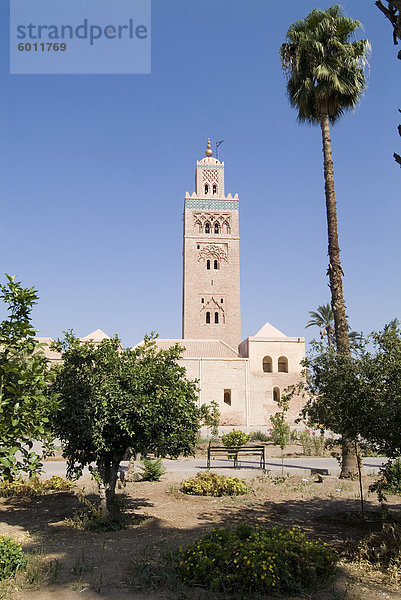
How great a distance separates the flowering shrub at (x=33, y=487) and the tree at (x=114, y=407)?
124 inches

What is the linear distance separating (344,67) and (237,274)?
34118mm

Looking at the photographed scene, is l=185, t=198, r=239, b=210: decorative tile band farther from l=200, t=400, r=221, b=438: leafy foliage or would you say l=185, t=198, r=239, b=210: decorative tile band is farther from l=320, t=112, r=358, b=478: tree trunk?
l=320, t=112, r=358, b=478: tree trunk

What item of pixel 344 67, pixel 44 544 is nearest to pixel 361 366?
pixel 44 544

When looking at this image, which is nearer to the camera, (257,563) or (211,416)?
(257,563)

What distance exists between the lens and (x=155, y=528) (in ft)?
25.9

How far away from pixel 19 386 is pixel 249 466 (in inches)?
494

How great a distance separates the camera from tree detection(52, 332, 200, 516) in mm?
7625

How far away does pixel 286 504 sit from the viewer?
10.1 metres

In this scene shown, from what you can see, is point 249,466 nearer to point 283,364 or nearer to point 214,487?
point 214,487

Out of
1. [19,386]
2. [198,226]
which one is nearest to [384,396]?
[19,386]

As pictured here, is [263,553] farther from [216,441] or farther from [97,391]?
[216,441]

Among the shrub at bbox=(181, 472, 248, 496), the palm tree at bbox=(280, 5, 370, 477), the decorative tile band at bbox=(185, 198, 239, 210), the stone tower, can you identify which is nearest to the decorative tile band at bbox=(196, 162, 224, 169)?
the stone tower

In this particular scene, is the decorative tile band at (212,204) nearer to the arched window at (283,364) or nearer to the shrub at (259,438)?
the arched window at (283,364)

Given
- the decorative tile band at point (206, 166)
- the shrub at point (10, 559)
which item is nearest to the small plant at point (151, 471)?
the shrub at point (10, 559)
